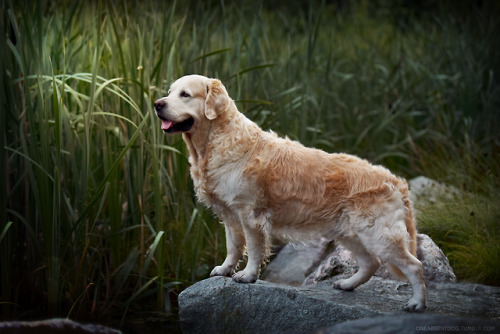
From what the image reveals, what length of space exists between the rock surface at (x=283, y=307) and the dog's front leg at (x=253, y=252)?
5 cm

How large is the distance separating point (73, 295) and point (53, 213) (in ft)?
2.13

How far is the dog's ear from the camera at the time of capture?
10.9ft

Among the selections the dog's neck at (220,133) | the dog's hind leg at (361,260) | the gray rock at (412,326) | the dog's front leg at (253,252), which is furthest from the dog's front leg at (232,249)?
the gray rock at (412,326)

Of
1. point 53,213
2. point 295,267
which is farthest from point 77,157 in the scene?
point 295,267

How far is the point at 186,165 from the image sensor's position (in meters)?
4.43

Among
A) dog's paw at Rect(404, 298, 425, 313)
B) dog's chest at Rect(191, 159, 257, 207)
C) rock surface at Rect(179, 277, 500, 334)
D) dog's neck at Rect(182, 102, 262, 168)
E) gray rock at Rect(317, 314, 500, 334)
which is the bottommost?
rock surface at Rect(179, 277, 500, 334)

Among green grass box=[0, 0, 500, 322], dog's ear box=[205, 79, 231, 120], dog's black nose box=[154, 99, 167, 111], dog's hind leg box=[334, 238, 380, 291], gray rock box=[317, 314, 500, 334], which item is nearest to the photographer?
gray rock box=[317, 314, 500, 334]

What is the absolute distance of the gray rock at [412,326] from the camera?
2.40 m

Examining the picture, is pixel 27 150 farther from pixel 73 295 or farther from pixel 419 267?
pixel 419 267

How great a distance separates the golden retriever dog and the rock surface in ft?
0.41

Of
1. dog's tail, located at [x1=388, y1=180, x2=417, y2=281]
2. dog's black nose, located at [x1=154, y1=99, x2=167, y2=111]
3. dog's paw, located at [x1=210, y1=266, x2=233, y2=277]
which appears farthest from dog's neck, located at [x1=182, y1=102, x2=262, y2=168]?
dog's tail, located at [x1=388, y1=180, x2=417, y2=281]

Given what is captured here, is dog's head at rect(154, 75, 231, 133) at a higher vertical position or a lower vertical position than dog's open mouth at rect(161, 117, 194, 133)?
higher

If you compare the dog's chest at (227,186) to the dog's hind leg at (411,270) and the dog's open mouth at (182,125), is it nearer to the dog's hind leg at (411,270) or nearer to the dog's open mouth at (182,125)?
the dog's open mouth at (182,125)

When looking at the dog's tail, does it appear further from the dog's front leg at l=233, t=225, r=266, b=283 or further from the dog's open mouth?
the dog's open mouth
